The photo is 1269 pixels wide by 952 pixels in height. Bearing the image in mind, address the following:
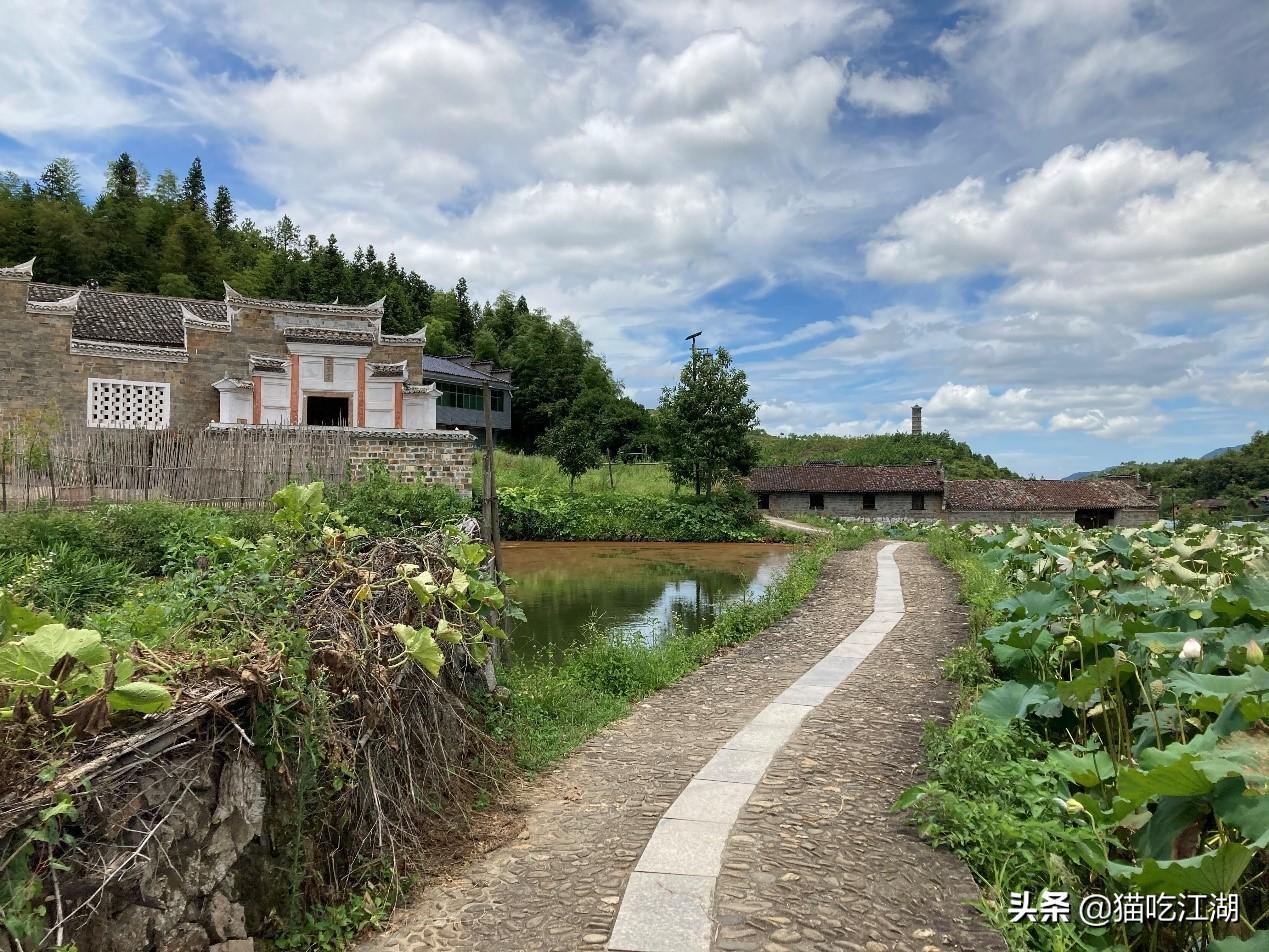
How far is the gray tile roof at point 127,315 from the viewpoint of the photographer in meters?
21.7

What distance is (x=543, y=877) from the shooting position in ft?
12.6

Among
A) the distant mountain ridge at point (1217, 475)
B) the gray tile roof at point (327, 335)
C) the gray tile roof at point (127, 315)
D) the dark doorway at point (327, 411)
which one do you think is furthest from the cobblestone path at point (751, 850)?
the distant mountain ridge at point (1217, 475)

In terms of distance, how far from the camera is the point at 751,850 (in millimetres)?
3924

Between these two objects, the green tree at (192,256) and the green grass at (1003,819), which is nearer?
the green grass at (1003,819)

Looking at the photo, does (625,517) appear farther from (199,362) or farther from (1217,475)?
(1217,475)

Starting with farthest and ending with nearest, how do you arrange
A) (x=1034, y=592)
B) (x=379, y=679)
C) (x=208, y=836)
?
1. (x=1034, y=592)
2. (x=379, y=679)
3. (x=208, y=836)

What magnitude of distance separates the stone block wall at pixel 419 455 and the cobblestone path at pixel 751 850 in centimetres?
1092

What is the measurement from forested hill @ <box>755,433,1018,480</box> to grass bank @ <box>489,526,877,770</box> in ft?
112

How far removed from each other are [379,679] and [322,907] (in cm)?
98

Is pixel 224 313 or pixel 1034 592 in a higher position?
pixel 224 313

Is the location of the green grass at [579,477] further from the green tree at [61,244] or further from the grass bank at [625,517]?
the green tree at [61,244]

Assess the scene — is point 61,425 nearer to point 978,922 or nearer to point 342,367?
point 342,367

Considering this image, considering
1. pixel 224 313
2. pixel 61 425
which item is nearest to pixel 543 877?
pixel 61 425

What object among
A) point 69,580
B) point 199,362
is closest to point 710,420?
point 199,362
